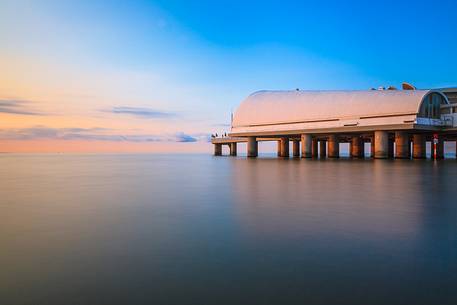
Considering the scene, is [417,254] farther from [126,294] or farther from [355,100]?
[355,100]

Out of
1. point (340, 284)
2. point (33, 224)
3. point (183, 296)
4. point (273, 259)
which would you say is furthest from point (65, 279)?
point (33, 224)

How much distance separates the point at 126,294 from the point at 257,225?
4433 millimetres

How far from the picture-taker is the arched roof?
48.5 metres

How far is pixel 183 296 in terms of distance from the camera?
427 centimetres

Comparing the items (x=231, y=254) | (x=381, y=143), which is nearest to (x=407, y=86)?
(x=381, y=143)

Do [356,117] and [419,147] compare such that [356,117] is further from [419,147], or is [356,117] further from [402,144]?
[419,147]

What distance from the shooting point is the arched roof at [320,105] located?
1908 inches

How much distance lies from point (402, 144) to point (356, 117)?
23.7 feet

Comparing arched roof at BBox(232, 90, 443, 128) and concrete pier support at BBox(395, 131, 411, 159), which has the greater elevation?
arched roof at BBox(232, 90, 443, 128)

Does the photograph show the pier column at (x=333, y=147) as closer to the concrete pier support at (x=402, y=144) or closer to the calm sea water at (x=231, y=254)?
the concrete pier support at (x=402, y=144)

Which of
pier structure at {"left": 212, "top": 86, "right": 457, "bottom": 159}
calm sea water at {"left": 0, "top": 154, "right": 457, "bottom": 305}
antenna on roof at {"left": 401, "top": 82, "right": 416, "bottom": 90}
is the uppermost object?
antenna on roof at {"left": 401, "top": 82, "right": 416, "bottom": 90}

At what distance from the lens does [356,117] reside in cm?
5169

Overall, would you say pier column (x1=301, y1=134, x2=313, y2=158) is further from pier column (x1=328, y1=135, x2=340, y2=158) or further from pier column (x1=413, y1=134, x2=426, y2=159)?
pier column (x1=413, y1=134, x2=426, y2=159)

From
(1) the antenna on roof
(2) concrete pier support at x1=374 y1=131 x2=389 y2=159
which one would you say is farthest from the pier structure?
(1) the antenna on roof
